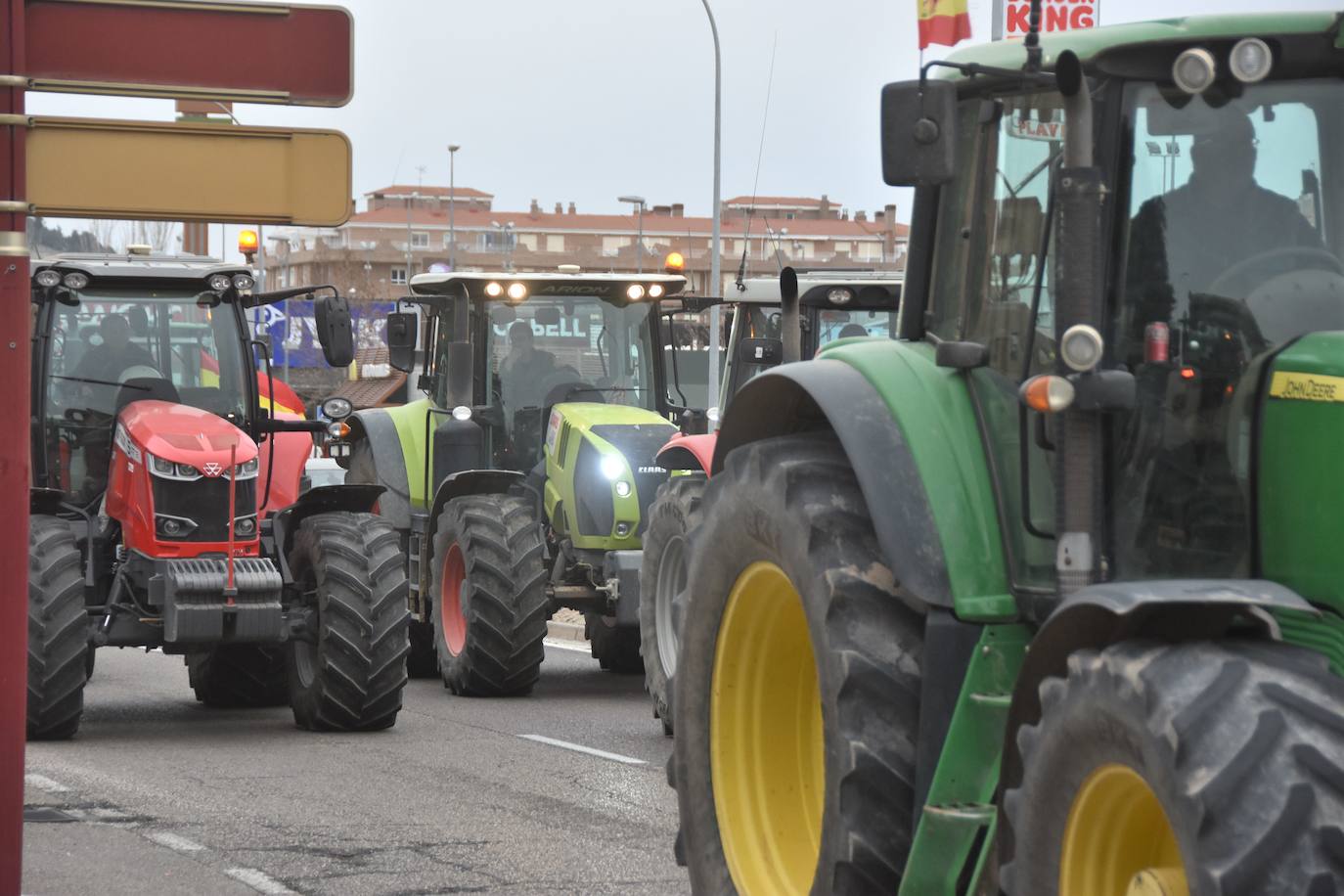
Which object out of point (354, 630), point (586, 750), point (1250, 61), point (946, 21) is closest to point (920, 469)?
point (1250, 61)

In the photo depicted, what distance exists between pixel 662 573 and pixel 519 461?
2.84 metres

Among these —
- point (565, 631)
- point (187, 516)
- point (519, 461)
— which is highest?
point (519, 461)

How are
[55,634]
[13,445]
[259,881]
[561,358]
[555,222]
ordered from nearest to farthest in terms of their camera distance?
[13,445] < [259,881] < [55,634] < [561,358] < [555,222]

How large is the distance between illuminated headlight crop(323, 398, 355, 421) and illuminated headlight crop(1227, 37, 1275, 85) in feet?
26.1

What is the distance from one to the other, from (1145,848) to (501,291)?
1041 cm

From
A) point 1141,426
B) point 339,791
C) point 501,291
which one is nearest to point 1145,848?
point 1141,426

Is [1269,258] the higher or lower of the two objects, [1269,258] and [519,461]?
the higher

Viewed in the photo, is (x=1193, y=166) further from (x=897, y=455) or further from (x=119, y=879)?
(x=119, y=879)

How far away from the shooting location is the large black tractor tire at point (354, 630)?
35.9 ft

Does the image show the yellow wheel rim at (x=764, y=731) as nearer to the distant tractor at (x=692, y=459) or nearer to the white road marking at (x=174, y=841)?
the white road marking at (x=174, y=841)

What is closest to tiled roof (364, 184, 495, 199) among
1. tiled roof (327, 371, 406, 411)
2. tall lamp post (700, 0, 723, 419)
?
tiled roof (327, 371, 406, 411)

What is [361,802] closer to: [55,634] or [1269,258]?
[55,634]

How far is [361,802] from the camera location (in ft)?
28.9

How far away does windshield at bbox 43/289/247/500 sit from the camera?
38.3 ft
